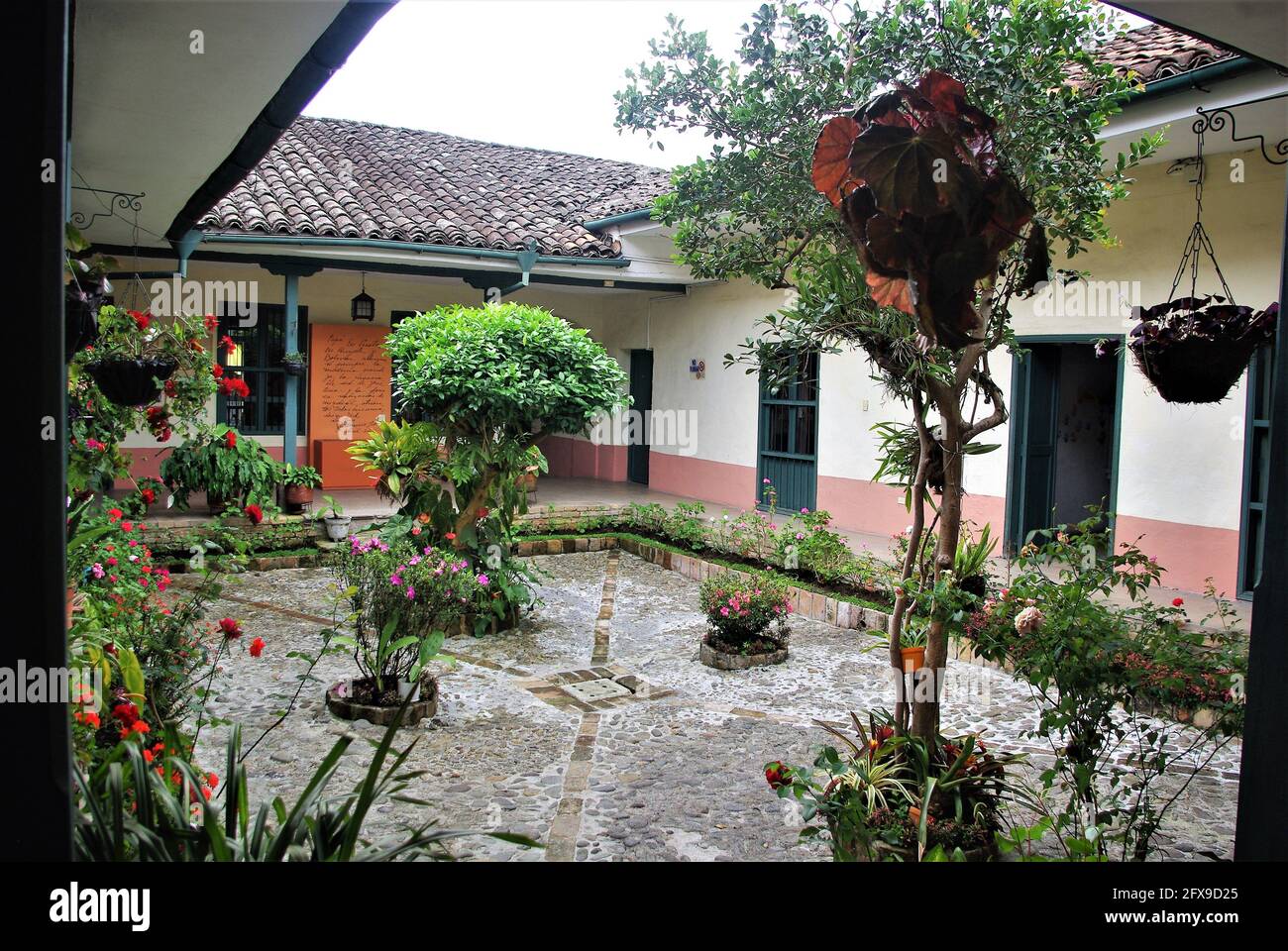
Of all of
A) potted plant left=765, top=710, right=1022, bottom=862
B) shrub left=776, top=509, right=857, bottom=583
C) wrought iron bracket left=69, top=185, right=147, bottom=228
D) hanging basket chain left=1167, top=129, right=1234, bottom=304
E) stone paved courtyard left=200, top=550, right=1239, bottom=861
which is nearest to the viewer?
potted plant left=765, top=710, right=1022, bottom=862

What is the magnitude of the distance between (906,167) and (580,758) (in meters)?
3.89

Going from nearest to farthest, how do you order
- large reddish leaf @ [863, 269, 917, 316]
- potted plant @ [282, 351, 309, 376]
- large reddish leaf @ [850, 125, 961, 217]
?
large reddish leaf @ [850, 125, 961, 217]
large reddish leaf @ [863, 269, 917, 316]
potted plant @ [282, 351, 309, 376]

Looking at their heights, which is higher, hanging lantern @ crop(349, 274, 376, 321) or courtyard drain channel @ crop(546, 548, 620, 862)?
hanging lantern @ crop(349, 274, 376, 321)

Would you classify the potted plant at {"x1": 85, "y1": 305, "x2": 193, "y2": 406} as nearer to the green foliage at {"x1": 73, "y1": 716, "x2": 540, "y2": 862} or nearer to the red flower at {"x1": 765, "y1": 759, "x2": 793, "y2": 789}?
the green foliage at {"x1": 73, "y1": 716, "x2": 540, "y2": 862}

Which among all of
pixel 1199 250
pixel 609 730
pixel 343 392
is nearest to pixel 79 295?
pixel 609 730

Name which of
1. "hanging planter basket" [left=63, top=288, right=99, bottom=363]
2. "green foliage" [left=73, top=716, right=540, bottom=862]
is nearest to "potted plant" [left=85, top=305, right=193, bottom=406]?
"hanging planter basket" [left=63, top=288, right=99, bottom=363]

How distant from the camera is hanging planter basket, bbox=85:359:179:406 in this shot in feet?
18.4

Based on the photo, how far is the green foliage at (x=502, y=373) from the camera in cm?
701

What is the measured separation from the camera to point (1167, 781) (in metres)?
4.80

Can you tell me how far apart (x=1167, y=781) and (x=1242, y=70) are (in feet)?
12.7

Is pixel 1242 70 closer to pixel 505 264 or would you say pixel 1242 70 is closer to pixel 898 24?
pixel 898 24

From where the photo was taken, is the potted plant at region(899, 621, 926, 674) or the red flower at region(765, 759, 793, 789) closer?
the red flower at region(765, 759, 793, 789)

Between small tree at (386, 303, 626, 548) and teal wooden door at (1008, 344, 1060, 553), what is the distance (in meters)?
3.96
